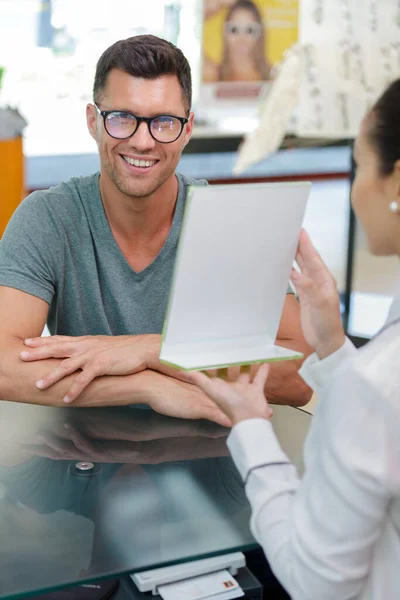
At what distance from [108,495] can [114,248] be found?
821mm

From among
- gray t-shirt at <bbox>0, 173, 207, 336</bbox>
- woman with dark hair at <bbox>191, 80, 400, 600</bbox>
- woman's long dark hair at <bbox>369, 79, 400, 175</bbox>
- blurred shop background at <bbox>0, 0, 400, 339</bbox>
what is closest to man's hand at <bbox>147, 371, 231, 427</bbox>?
gray t-shirt at <bbox>0, 173, 207, 336</bbox>

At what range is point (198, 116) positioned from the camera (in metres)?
4.40

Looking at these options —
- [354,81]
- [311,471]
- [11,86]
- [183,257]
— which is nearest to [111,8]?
[11,86]

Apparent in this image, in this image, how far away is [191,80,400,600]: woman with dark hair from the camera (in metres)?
0.96

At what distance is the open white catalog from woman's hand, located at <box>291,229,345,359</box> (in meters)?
0.03

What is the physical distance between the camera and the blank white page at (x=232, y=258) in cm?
121

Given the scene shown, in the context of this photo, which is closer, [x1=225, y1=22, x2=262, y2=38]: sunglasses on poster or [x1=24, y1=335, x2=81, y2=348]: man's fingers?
Answer: [x1=24, y1=335, x2=81, y2=348]: man's fingers

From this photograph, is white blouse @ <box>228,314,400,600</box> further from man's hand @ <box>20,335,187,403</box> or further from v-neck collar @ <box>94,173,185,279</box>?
v-neck collar @ <box>94,173,185,279</box>

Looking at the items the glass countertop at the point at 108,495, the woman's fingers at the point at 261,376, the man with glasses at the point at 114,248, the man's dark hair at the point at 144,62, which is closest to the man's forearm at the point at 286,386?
the man with glasses at the point at 114,248

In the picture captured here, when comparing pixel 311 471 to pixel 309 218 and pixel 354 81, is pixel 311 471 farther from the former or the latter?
pixel 309 218

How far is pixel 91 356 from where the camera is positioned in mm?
1764

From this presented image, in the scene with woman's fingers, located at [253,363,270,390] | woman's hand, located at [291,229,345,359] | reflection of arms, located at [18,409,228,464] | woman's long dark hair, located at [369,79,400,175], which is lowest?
reflection of arms, located at [18,409,228,464]

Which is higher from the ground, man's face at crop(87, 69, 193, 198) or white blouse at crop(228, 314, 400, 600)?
man's face at crop(87, 69, 193, 198)

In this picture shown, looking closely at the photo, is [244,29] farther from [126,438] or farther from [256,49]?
[126,438]
